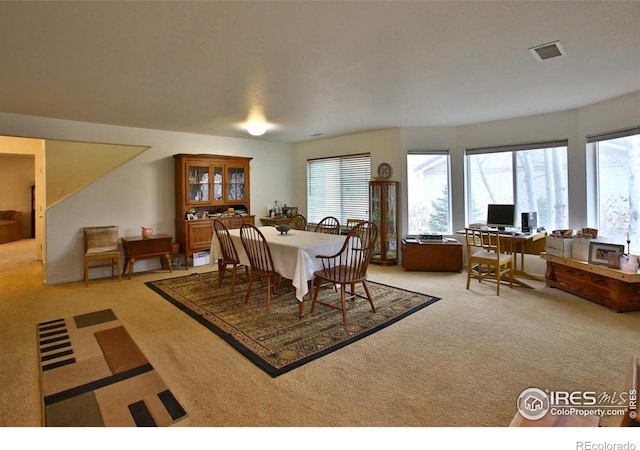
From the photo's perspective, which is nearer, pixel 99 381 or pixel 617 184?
pixel 99 381

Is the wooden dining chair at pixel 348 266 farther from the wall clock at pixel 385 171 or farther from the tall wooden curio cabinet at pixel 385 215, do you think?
the wall clock at pixel 385 171

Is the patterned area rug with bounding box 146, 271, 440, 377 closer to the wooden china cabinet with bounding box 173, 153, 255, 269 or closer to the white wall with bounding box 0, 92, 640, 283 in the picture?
the wooden china cabinet with bounding box 173, 153, 255, 269

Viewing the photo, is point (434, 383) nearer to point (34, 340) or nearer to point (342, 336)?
point (342, 336)

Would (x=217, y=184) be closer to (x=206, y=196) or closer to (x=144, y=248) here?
(x=206, y=196)

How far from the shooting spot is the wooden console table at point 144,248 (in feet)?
16.0

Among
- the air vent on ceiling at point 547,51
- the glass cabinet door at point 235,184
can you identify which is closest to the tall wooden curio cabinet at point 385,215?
the glass cabinet door at point 235,184

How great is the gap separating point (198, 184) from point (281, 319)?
3391 mm

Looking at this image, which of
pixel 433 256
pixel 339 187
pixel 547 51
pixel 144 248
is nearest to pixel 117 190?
pixel 144 248

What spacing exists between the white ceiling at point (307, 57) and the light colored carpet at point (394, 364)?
2336mm

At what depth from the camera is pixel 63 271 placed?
15.6ft

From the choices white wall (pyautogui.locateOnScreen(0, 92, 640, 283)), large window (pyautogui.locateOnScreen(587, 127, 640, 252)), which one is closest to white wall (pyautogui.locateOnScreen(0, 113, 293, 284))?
white wall (pyautogui.locateOnScreen(0, 92, 640, 283))

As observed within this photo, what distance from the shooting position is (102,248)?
479 cm
